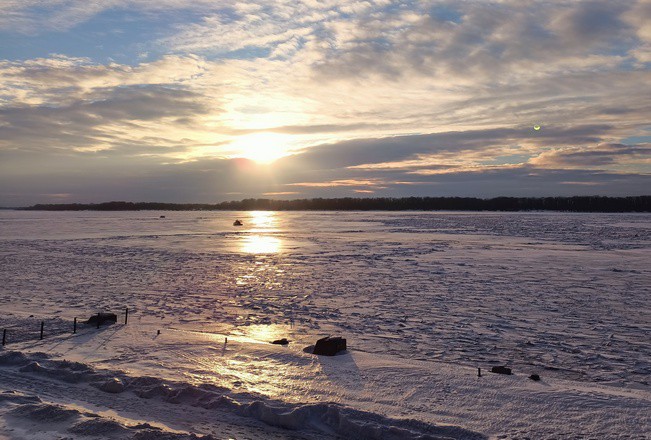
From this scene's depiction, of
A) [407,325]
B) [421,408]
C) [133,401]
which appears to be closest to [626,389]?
[421,408]

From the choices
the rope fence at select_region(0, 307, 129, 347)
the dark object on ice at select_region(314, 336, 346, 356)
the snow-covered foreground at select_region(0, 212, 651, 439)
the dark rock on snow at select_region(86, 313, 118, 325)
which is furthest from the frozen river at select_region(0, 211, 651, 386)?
the dark rock on snow at select_region(86, 313, 118, 325)

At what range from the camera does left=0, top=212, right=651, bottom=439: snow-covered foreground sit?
222 inches

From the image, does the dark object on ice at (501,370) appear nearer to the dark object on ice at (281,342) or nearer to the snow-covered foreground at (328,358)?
the snow-covered foreground at (328,358)

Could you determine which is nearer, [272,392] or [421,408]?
[421,408]

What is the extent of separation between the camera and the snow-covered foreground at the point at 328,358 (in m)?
5.64

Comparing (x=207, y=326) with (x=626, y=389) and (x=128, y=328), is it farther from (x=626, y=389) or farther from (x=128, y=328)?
(x=626, y=389)

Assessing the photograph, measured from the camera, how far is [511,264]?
21.2 m

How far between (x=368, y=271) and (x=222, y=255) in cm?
943

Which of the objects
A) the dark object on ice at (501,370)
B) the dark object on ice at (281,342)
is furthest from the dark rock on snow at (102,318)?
the dark object on ice at (501,370)

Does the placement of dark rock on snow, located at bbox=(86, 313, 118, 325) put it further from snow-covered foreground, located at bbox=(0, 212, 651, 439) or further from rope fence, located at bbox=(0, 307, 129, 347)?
snow-covered foreground, located at bbox=(0, 212, 651, 439)

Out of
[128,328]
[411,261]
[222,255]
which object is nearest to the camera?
[128,328]

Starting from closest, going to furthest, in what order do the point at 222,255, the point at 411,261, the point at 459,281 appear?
the point at 459,281 → the point at 411,261 → the point at 222,255

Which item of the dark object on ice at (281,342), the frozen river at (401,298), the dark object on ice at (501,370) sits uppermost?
the dark object on ice at (501,370)

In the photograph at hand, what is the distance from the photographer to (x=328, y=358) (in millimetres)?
8055
